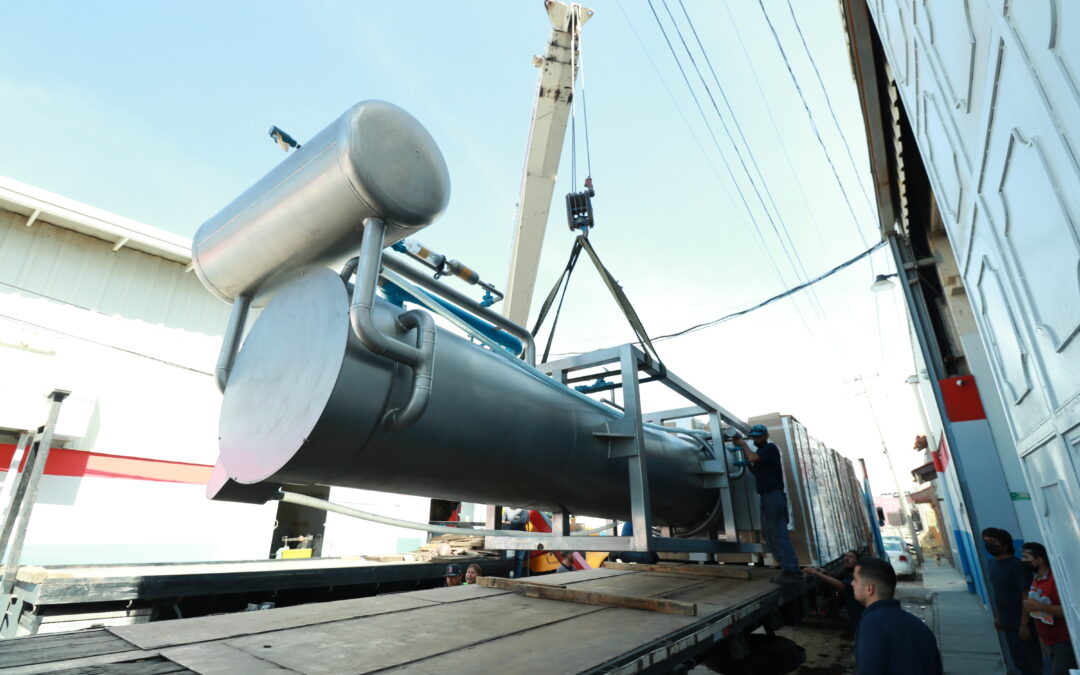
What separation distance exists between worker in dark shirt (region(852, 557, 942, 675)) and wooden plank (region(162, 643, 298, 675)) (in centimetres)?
263

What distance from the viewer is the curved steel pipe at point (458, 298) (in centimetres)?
226

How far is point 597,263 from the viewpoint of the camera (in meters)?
4.50

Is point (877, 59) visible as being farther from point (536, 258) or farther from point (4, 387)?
point (4, 387)

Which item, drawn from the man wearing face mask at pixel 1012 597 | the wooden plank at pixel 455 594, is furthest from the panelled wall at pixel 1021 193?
A: the wooden plank at pixel 455 594

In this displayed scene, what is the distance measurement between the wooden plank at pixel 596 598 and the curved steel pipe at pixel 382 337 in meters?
1.96

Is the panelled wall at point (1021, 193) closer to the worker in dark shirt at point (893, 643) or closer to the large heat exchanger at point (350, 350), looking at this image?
the worker in dark shirt at point (893, 643)

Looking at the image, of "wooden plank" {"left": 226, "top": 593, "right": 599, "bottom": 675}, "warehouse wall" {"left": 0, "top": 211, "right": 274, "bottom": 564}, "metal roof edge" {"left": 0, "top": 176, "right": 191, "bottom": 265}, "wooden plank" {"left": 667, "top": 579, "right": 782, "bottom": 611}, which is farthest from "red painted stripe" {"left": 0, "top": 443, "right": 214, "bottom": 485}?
"wooden plank" {"left": 667, "top": 579, "right": 782, "bottom": 611}

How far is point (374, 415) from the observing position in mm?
1628

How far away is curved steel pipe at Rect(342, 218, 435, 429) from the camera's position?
1530 millimetres

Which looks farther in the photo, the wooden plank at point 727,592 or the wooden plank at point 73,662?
the wooden plank at point 727,592

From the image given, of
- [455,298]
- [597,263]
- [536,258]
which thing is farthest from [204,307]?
[455,298]

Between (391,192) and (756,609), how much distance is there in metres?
3.32

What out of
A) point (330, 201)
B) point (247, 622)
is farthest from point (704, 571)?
point (330, 201)

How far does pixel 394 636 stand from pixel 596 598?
1286mm
